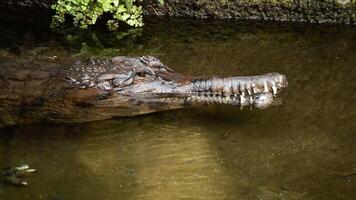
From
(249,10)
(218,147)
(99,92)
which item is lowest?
(218,147)

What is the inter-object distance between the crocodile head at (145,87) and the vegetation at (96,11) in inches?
81.4

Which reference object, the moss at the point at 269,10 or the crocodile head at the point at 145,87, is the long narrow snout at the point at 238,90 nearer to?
the crocodile head at the point at 145,87

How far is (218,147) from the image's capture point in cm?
480

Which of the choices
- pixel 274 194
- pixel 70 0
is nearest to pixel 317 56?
pixel 274 194

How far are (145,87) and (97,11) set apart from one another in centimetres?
257

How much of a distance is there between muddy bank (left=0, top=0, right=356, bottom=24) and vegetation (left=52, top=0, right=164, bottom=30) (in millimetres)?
516

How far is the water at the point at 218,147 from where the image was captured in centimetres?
425

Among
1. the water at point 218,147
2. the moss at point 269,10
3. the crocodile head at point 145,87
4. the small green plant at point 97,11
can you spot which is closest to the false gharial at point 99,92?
the crocodile head at point 145,87

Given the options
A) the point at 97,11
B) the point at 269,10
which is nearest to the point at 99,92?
the point at 97,11

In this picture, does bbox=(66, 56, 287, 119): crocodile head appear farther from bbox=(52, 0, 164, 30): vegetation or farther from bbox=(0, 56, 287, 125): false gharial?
bbox=(52, 0, 164, 30): vegetation

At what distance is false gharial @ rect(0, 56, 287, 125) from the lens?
5.29 meters

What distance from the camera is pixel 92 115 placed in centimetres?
539

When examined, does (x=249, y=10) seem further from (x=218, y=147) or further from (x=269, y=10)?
(x=218, y=147)

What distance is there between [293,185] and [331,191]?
31cm
